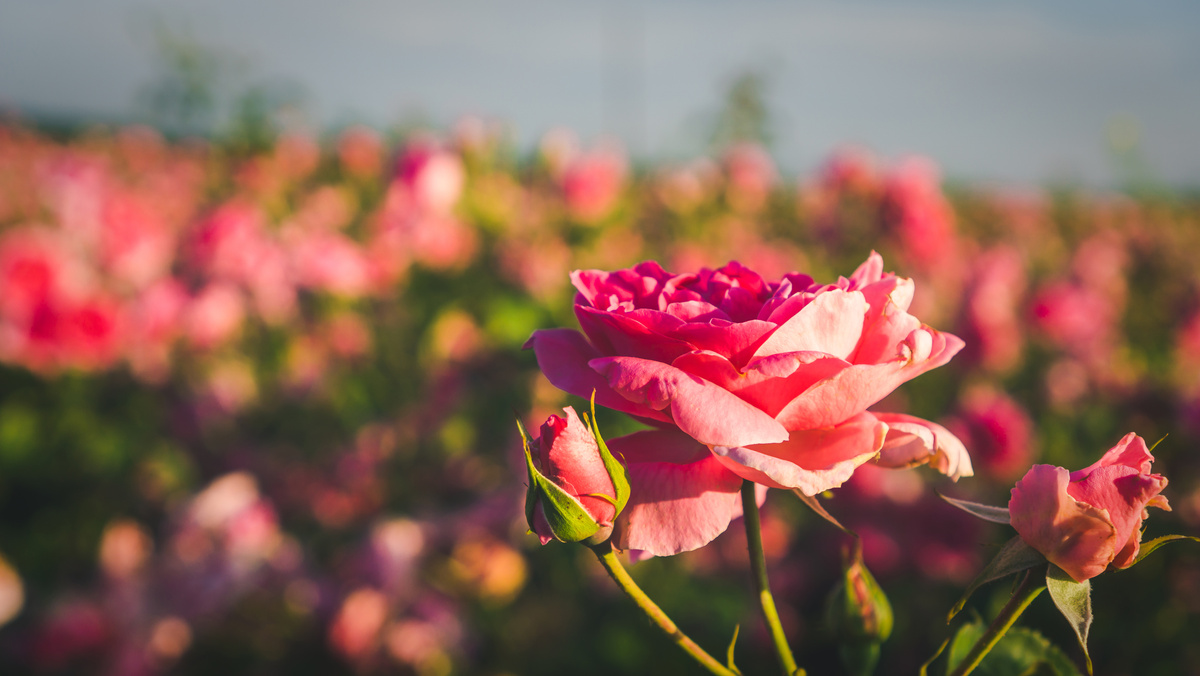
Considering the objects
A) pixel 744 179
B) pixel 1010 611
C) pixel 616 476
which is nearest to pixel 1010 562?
pixel 1010 611

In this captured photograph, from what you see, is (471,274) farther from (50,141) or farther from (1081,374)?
(50,141)

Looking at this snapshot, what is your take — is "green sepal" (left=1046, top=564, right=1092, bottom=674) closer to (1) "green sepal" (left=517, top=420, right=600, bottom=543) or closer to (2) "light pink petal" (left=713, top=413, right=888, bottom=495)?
(2) "light pink petal" (left=713, top=413, right=888, bottom=495)

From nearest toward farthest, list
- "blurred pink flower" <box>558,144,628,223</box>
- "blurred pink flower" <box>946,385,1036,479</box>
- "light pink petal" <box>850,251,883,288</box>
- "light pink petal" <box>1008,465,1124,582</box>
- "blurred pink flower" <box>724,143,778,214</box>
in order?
"light pink petal" <box>1008,465,1124,582</box>, "light pink petal" <box>850,251,883,288</box>, "blurred pink flower" <box>946,385,1036,479</box>, "blurred pink flower" <box>558,144,628,223</box>, "blurred pink flower" <box>724,143,778,214</box>

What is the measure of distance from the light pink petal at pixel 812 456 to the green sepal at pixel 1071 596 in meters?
0.13

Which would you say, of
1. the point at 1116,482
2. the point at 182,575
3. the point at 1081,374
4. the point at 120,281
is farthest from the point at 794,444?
the point at 120,281

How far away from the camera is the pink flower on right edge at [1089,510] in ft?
1.31

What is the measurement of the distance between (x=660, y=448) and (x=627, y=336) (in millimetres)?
88

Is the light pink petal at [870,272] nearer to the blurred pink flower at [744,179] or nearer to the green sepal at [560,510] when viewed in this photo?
the green sepal at [560,510]

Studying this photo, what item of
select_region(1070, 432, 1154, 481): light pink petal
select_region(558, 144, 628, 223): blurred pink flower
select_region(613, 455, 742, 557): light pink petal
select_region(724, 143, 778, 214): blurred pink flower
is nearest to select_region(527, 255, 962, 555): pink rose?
select_region(613, 455, 742, 557): light pink petal

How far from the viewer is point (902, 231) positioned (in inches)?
95.9

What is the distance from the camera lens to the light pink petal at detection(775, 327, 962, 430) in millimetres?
427

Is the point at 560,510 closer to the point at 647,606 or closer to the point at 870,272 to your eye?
the point at 647,606

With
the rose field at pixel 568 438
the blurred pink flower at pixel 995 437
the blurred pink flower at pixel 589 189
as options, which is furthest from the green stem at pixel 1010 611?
the blurred pink flower at pixel 589 189

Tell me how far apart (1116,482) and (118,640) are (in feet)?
4.84
